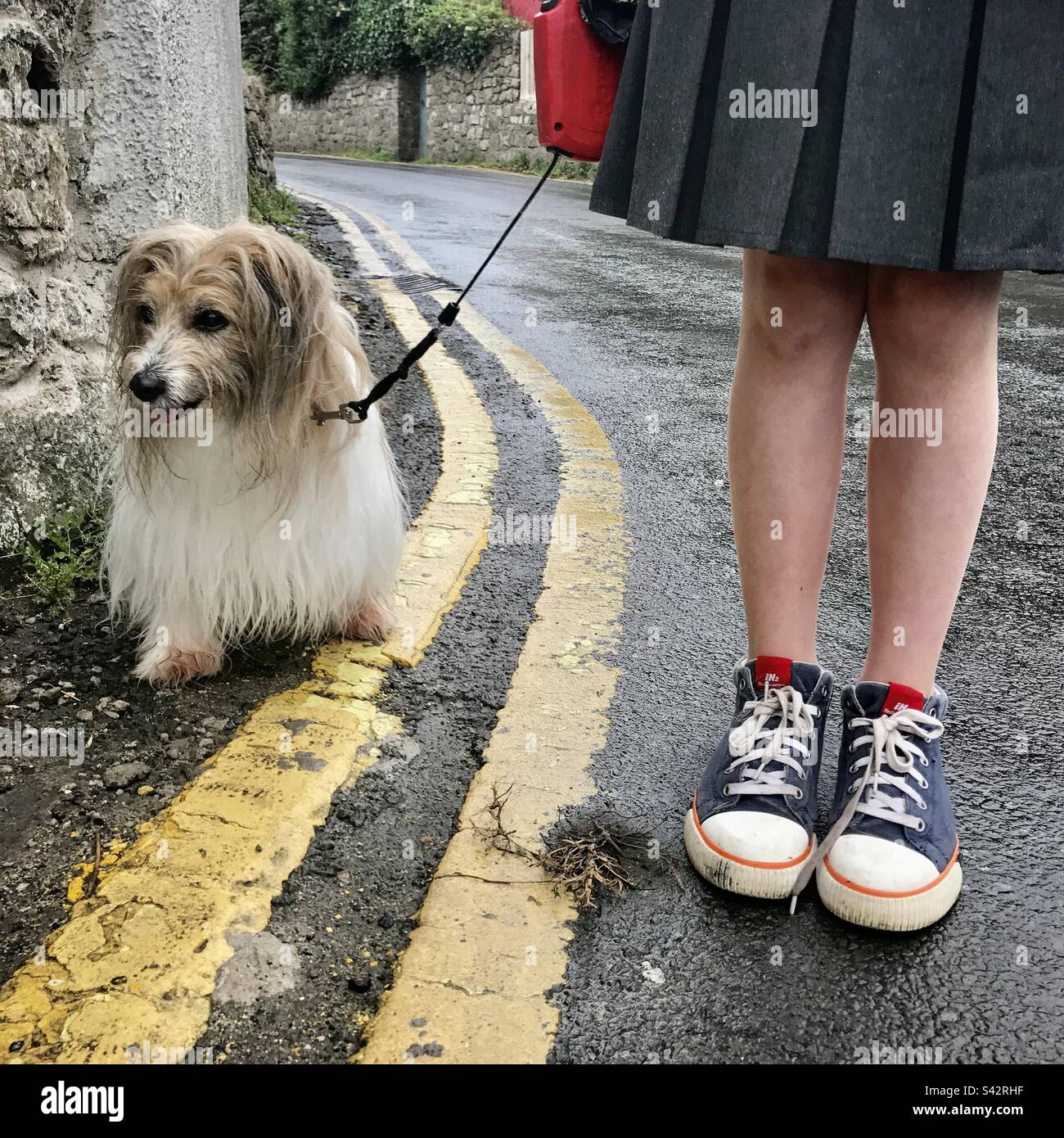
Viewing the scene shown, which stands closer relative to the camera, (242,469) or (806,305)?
(806,305)

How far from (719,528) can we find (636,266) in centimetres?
562

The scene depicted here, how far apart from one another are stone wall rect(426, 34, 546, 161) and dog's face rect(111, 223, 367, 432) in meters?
22.6

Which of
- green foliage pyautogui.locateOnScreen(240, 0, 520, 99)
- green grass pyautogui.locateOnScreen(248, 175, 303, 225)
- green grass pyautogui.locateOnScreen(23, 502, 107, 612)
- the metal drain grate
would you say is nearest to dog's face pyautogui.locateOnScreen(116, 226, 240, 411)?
green grass pyautogui.locateOnScreen(23, 502, 107, 612)

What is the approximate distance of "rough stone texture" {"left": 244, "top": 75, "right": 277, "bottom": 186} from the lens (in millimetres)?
8977

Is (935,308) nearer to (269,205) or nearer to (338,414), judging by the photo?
(338,414)

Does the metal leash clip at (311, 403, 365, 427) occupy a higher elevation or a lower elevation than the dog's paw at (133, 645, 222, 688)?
higher

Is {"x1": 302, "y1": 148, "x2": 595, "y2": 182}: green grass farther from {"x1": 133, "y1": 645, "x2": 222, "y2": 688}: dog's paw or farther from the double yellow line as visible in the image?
{"x1": 133, "y1": 645, "x2": 222, "y2": 688}: dog's paw

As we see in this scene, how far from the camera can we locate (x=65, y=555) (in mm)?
2746

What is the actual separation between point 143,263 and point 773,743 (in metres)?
1.57

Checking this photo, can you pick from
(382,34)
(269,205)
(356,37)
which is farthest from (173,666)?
(356,37)

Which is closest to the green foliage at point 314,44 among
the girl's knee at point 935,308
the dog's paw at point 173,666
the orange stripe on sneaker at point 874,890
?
the dog's paw at point 173,666

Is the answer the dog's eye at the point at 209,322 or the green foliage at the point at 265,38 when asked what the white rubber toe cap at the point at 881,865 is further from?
the green foliage at the point at 265,38

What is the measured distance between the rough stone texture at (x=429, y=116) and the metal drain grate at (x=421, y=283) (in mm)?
16930

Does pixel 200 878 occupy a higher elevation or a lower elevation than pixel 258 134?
lower
